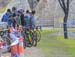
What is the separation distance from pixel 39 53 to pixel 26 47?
2456 mm

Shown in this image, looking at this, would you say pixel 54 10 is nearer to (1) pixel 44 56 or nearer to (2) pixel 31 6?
(2) pixel 31 6

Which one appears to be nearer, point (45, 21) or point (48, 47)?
point (48, 47)

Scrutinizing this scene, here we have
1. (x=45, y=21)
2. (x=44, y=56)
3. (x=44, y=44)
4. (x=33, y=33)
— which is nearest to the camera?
(x=44, y=56)

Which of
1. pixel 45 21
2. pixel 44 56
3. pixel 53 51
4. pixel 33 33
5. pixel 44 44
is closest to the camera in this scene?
pixel 44 56

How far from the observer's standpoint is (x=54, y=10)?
43.6m

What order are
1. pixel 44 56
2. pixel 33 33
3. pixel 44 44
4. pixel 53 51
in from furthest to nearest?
pixel 44 44 < pixel 33 33 < pixel 53 51 < pixel 44 56

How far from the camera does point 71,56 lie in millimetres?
18141

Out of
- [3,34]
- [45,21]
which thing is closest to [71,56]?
[3,34]

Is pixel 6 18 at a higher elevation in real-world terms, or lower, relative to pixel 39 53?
higher

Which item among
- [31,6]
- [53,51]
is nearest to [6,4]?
[31,6]

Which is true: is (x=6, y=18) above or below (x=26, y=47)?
above

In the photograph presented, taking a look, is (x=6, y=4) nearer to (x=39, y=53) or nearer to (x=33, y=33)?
(x=33, y=33)

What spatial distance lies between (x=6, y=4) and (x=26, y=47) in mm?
23394

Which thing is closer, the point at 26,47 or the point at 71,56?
the point at 71,56
